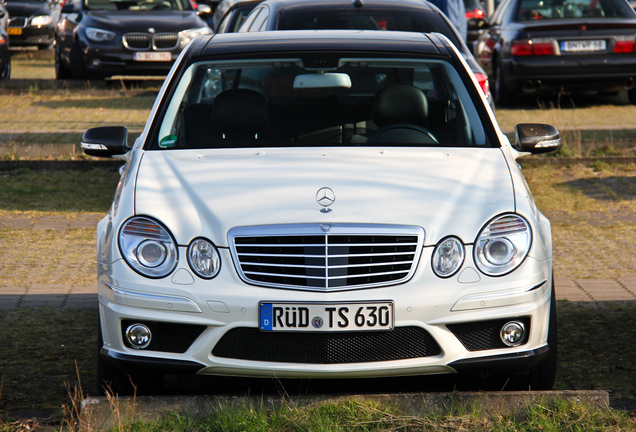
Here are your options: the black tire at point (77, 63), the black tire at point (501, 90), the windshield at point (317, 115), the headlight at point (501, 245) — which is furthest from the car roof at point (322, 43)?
the black tire at point (77, 63)

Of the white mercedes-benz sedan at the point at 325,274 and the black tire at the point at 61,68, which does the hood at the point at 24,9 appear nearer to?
the black tire at the point at 61,68

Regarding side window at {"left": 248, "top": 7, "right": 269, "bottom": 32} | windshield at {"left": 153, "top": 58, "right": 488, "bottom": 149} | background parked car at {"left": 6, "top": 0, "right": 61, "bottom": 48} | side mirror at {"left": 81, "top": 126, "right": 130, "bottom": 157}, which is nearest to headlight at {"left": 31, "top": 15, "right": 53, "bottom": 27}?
background parked car at {"left": 6, "top": 0, "right": 61, "bottom": 48}

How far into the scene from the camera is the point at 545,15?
15305 mm

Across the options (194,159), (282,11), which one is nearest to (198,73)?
(194,159)

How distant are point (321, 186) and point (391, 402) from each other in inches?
36.8

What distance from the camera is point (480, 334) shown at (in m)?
3.85

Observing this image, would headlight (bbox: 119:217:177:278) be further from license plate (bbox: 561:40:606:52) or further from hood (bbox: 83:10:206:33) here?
hood (bbox: 83:10:206:33)

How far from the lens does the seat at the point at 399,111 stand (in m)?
5.18

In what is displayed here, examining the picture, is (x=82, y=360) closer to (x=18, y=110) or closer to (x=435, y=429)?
(x=435, y=429)

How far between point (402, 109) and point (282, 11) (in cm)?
413

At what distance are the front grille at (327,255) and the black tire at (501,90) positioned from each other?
11.8 metres

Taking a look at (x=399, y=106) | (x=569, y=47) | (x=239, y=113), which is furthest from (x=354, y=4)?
(x=569, y=47)

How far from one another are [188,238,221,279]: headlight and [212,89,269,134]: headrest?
1.40 meters

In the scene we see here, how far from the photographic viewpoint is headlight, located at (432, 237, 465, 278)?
3811mm
